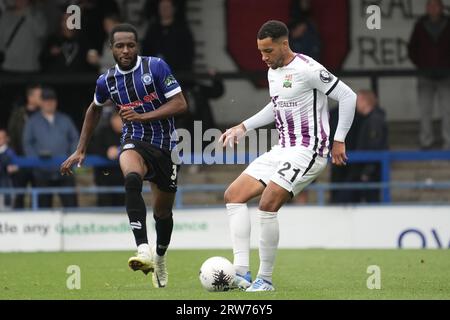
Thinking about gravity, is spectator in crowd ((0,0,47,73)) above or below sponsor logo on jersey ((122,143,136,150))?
above

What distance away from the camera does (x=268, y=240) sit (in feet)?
34.4

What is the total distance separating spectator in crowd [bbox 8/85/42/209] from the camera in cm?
1973

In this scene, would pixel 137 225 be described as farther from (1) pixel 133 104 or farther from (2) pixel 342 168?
(2) pixel 342 168

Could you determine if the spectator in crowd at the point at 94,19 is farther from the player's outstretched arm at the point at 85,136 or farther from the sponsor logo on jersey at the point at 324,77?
the sponsor logo on jersey at the point at 324,77

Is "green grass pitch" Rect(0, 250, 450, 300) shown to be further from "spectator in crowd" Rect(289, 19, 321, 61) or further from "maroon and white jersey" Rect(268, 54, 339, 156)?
"spectator in crowd" Rect(289, 19, 321, 61)

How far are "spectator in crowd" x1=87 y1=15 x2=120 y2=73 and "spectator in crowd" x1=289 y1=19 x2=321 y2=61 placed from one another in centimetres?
293

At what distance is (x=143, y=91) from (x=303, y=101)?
62.1 inches

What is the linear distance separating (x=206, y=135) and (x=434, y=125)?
16.2 feet

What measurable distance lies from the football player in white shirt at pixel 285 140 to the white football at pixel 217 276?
166 mm

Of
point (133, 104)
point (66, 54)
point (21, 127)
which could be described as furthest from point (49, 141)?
point (133, 104)

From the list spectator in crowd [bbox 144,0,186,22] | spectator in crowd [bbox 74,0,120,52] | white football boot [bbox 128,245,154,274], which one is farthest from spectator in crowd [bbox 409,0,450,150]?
white football boot [bbox 128,245,154,274]

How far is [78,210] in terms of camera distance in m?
18.5
